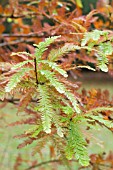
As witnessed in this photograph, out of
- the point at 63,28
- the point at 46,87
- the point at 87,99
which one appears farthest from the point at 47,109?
the point at 63,28

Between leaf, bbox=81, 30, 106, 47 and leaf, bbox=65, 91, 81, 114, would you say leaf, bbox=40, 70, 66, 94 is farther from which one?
leaf, bbox=81, 30, 106, 47

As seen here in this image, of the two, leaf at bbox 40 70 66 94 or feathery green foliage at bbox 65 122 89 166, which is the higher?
leaf at bbox 40 70 66 94

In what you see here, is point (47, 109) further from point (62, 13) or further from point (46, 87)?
point (62, 13)

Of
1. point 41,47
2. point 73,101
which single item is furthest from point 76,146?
point 41,47

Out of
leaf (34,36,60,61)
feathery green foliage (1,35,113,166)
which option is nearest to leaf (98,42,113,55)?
feathery green foliage (1,35,113,166)

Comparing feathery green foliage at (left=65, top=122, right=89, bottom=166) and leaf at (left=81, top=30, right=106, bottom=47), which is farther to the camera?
leaf at (left=81, top=30, right=106, bottom=47)

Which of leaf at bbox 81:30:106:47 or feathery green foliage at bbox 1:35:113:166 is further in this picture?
leaf at bbox 81:30:106:47

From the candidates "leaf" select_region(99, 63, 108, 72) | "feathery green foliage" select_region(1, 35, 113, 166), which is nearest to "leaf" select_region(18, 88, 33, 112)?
"feathery green foliage" select_region(1, 35, 113, 166)

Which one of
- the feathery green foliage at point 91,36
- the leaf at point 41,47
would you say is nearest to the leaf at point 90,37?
the feathery green foliage at point 91,36

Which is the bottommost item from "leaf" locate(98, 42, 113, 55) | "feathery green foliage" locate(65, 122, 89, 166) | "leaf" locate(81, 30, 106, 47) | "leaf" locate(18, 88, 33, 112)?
"feathery green foliage" locate(65, 122, 89, 166)

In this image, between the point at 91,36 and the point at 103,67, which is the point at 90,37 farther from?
the point at 103,67

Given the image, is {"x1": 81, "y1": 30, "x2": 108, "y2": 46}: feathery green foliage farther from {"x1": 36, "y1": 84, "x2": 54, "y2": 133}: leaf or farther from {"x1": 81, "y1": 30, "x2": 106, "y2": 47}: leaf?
{"x1": 36, "y1": 84, "x2": 54, "y2": 133}: leaf
